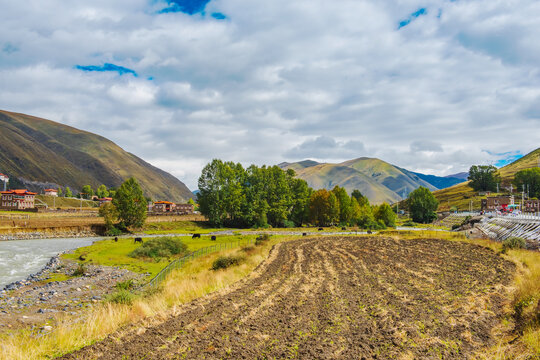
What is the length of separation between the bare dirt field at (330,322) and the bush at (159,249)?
30.5 metres

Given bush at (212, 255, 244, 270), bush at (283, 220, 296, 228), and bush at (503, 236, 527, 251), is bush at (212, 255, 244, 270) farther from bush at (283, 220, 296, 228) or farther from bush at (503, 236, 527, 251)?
bush at (283, 220, 296, 228)

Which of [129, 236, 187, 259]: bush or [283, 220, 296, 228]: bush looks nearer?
[129, 236, 187, 259]: bush

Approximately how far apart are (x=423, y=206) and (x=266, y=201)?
317 feet

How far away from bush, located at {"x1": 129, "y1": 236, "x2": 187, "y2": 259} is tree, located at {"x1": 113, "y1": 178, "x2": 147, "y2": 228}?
4871cm

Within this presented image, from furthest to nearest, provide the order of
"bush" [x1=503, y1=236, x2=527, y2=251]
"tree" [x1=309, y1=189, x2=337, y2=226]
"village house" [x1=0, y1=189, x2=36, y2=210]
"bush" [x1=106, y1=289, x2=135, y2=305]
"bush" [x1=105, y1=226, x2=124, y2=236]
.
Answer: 1. "village house" [x1=0, y1=189, x2=36, y2=210]
2. "tree" [x1=309, y1=189, x2=337, y2=226]
3. "bush" [x1=105, y1=226, x2=124, y2=236]
4. "bush" [x1=503, y1=236, x2=527, y2=251]
5. "bush" [x1=106, y1=289, x2=135, y2=305]

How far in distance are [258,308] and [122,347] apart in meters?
7.31

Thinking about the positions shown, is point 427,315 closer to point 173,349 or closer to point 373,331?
point 373,331

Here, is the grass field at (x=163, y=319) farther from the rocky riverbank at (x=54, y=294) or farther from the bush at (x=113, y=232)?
the bush at (x=113, y=232)

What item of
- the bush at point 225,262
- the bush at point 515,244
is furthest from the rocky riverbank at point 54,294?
the bush at point 515,244

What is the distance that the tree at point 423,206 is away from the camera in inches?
7092

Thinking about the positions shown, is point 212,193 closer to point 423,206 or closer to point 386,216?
point 386,216

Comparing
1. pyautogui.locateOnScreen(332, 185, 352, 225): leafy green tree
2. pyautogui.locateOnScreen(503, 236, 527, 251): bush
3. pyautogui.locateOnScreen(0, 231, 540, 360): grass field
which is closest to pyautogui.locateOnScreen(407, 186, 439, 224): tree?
pyautogui.locateOnScreen(332, 185, 352, 225): leafy green tree

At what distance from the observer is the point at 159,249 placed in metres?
56.3

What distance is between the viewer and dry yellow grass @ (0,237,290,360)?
44.5ft
